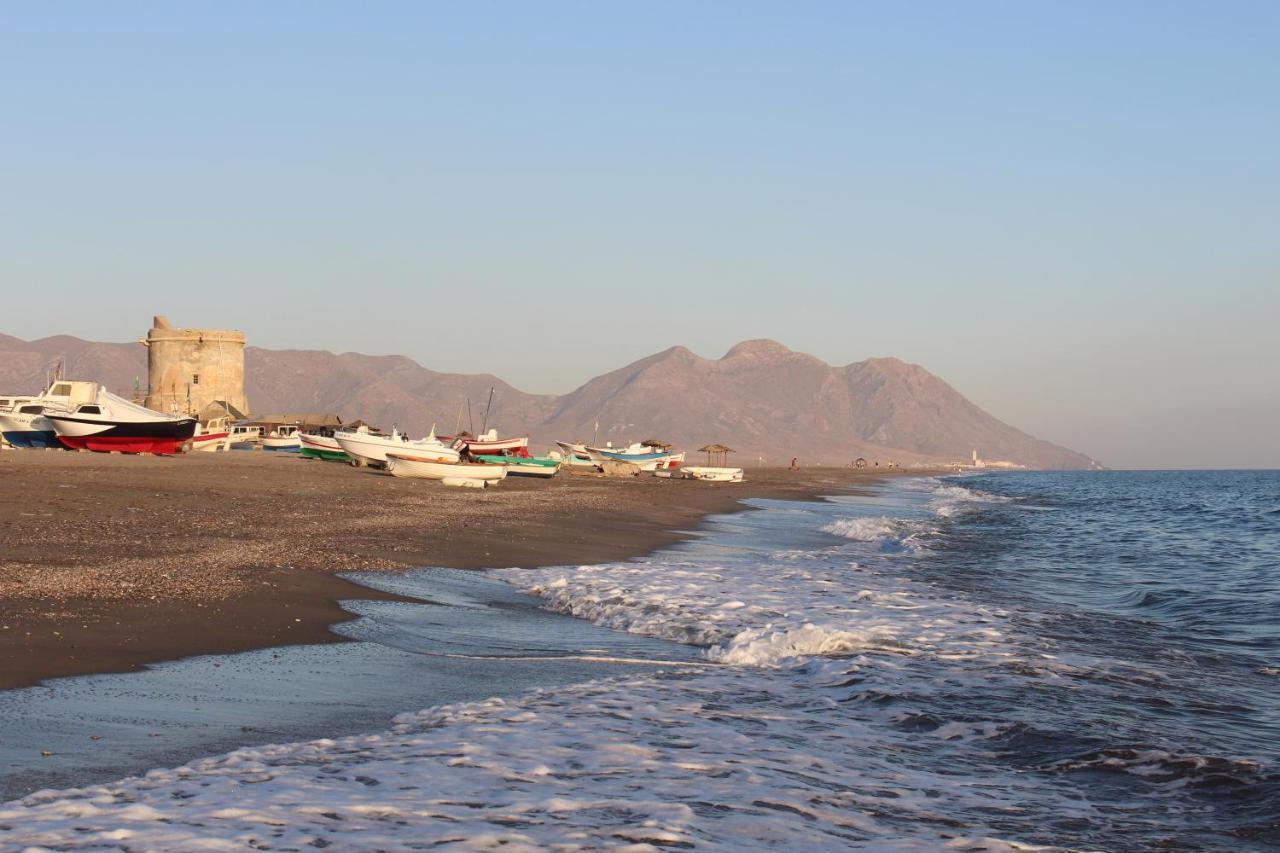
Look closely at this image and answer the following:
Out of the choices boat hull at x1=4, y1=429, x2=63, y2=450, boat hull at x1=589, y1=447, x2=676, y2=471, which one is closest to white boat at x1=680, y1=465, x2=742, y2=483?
boat hull at x1=589, y1=447, x2=676, y2=471

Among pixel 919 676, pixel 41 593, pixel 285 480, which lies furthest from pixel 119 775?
pixel 285 480

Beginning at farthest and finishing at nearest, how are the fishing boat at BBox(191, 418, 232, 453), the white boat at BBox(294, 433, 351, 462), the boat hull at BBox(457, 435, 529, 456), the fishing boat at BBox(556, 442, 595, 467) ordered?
the fishing boat at BBox(556, 442, 595, 467) < the boat hull at BBox(457, 435, 529, 456) < the fishing boat at BBox(191, 418, 232, 453) < the white boat at BBox(294, 433, 351, 462)

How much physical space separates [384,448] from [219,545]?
31.5m

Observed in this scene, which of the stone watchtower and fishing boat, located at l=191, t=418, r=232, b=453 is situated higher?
the stone watchtower

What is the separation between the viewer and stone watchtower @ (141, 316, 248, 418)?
9094 centimetres

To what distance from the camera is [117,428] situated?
156ft

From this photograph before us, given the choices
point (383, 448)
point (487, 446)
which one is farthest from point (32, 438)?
point (487, 446)

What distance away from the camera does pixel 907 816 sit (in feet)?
22.7

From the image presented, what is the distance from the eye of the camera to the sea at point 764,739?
6.30 metres

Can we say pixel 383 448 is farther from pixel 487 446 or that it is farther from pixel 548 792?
pixel 548 792

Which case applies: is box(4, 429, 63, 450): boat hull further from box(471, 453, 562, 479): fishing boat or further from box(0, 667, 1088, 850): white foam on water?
box(0, 667, 1088, 850): white foam on water

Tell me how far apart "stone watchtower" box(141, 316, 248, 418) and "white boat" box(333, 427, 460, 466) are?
4277cm

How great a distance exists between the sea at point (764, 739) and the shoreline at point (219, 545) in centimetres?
134

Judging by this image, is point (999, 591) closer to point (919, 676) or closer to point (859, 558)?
point (859, 558)
